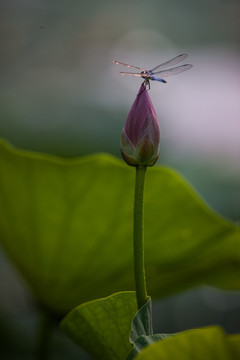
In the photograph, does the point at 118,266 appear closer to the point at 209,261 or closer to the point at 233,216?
the point at 209,261

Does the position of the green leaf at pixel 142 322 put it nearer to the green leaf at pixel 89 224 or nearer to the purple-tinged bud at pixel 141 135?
the purple-tinged bud at pixel 141 135

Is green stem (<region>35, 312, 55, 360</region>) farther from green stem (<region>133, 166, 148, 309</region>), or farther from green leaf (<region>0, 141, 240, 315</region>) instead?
green stem (<region>133, 166, 148, 309</region>)

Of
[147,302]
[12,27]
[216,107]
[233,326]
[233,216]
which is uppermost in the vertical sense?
[12,27]

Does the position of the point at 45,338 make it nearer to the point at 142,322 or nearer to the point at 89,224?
the point at 89,224

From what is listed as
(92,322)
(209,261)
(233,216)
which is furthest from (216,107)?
(92,322)

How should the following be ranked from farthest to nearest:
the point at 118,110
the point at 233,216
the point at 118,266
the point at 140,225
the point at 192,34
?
the point at 192,34 < the point at 118,110 < the point at 233,216 < the point at 118,266 < the point at 140,225

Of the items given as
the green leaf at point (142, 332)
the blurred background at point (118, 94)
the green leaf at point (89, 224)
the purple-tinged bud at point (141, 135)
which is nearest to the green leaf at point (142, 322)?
the green leaf at point (142, 332)

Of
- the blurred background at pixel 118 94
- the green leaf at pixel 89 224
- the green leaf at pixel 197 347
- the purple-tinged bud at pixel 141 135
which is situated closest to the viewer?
the green leaf at pixel 197 347
